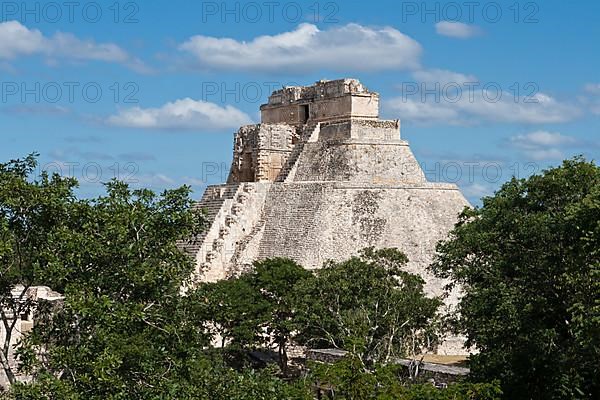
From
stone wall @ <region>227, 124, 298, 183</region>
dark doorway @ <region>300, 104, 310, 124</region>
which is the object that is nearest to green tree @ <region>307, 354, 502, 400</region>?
stone wall @ <region>227, 124, 298, 183</region>

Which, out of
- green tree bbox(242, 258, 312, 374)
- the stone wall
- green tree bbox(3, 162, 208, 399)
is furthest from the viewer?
the stone wall

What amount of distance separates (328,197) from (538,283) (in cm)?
1741

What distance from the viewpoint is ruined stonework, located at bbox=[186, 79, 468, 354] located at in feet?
119

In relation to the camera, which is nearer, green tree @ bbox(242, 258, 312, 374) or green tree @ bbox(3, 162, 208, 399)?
green tree @ bbox(3, 162, 208, 399)

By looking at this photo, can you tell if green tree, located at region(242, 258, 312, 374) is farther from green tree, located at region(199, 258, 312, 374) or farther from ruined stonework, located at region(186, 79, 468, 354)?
ruined stonework, located at region(186, 79, 468, 354)

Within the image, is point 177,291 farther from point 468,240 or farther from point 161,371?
point 468,240

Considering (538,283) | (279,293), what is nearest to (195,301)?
(538,283)

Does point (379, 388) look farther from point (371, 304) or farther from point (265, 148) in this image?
point (265, 148)

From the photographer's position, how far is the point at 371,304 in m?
29.1

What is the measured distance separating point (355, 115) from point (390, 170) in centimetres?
235

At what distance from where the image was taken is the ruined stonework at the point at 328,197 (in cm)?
3641

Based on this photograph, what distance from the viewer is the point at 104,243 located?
565 inches

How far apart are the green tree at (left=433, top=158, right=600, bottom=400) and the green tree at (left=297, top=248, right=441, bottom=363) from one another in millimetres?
6558

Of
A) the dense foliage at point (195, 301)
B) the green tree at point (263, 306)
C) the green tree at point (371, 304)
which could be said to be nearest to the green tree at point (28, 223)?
the dense foliage at point (195, 301)
